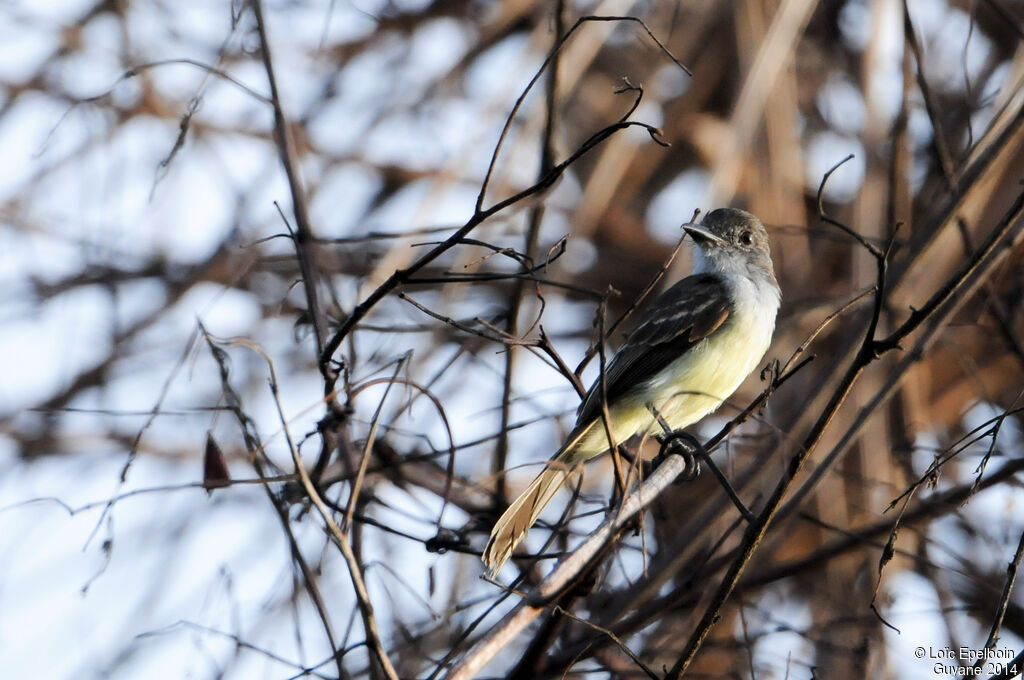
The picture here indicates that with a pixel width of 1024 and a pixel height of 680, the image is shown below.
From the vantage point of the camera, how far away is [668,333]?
472 centimetres

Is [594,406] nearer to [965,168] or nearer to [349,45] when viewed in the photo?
[965,168]

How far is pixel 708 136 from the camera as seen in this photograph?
8070mm

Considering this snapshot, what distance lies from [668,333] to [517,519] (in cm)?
146

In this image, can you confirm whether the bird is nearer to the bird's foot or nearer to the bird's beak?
the bird's beak

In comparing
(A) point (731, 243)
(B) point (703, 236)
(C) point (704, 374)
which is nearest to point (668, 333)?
(C) point (704, 374)

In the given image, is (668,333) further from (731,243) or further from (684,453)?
(684,453)

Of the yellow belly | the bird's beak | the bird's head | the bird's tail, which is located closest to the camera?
the bird's tail

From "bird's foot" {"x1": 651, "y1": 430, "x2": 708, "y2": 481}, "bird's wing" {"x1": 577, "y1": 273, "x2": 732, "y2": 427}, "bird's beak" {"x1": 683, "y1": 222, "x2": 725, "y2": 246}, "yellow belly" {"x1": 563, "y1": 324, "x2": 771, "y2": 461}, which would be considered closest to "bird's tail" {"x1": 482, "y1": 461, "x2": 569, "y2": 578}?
"bird's foot" {"x1": 651, "y1": 430, "x2": 708, "y2": 481}

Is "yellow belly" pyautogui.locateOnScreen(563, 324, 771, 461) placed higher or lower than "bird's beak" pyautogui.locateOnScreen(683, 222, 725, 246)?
lower

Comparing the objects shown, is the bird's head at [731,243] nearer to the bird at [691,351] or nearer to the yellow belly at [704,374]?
the bird at [691,351]

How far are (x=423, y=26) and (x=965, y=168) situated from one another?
4.35 meters

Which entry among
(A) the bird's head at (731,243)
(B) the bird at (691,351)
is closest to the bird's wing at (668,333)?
(B) the bird at (691,351)

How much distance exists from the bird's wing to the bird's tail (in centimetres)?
93

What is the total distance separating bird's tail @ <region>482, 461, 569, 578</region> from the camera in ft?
11.3
